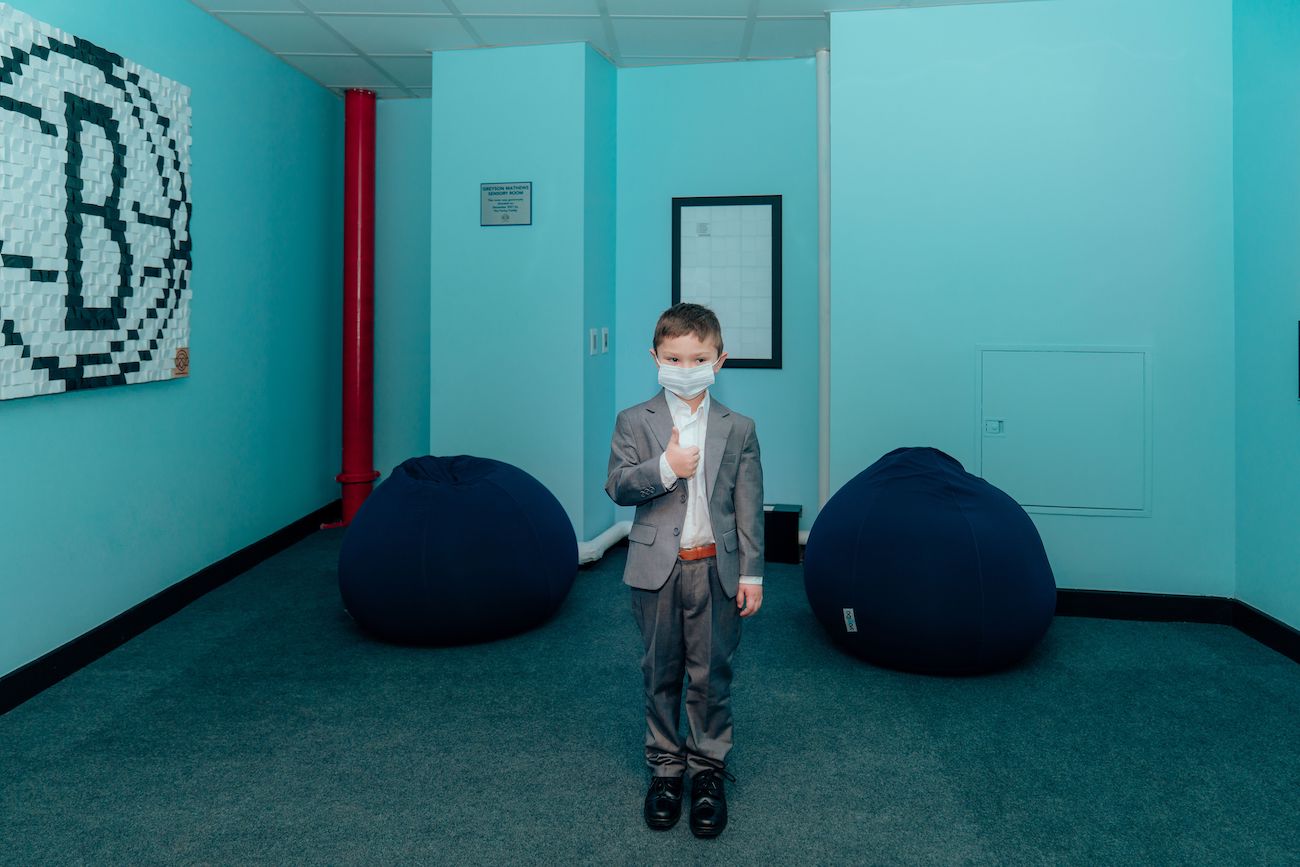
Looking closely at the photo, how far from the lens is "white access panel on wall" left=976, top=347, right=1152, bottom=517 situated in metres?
3.82

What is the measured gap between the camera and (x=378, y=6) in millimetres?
4051

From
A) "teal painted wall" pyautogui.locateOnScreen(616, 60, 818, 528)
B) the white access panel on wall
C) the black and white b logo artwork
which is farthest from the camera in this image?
"teal painted wall" pyautogui.locateOnScreen(616, 60, 818, 528)

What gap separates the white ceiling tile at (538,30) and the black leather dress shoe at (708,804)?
3.35 metres

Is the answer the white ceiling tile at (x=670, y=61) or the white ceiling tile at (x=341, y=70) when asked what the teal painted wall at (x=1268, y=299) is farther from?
the white ceiling tile at (x=341, y=70)

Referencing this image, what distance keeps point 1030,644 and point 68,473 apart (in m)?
3.32

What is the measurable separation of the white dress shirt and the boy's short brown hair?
171 millimetres

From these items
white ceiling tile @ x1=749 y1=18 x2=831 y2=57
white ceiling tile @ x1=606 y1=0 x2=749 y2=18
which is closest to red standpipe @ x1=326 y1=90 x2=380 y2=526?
white ceiling tile @ x1=606 y1=0 x2=749 y2=18

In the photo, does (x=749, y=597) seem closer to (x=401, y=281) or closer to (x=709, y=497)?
(x=709, y=497)

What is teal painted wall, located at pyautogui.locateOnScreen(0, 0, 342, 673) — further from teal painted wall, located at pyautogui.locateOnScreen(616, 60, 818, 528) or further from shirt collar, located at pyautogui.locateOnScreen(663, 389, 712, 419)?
shirt collar, located at pyautogui.locateOnScreen(663, 389, 712, 419)

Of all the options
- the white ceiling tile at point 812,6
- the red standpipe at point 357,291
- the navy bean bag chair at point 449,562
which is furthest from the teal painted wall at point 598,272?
the red standpipe at point 357,291

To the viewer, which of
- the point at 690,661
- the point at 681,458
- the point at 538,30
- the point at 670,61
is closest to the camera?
the point at 681,458

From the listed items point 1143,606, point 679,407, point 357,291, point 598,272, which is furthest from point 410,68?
point 1143,606

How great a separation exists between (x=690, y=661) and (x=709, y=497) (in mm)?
404

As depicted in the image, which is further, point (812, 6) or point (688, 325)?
point (812, 6)
